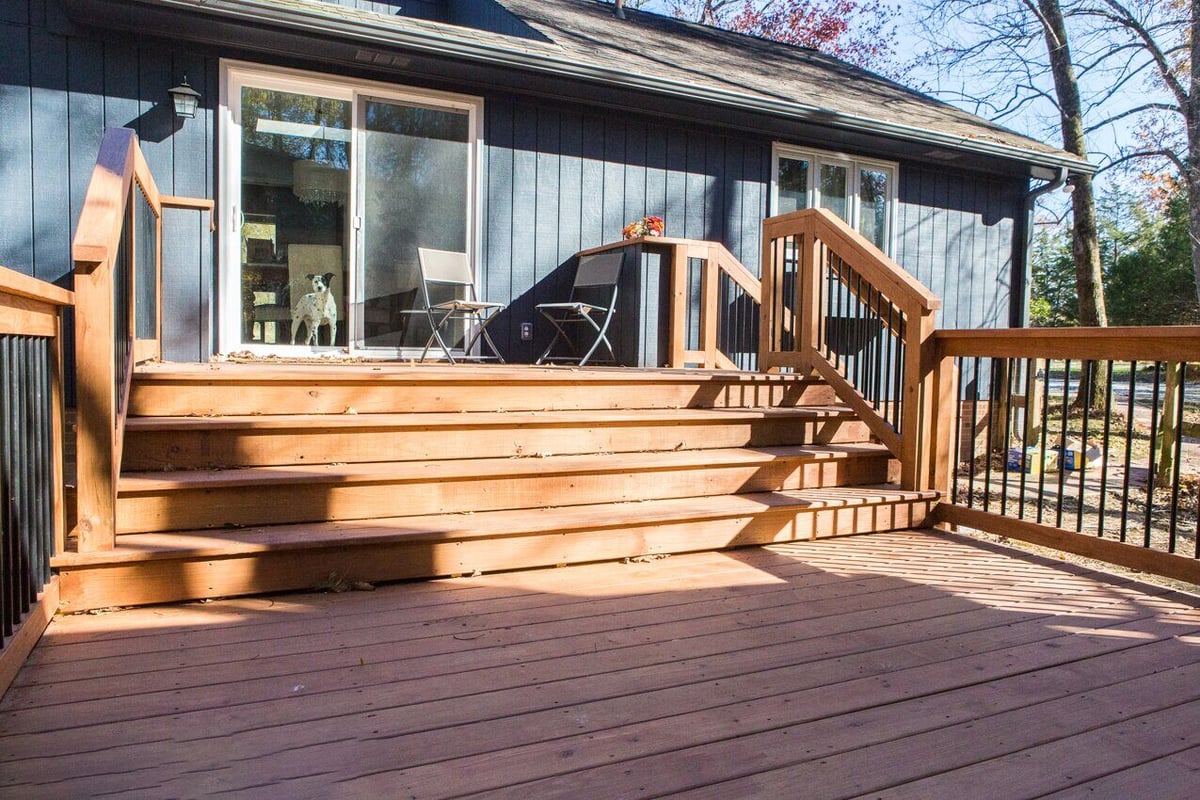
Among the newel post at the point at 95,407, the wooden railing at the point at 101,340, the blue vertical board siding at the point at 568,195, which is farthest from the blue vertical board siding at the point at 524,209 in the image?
the newel post at the point at 95,407

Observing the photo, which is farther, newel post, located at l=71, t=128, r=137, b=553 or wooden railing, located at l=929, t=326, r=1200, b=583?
wooden railing, located at l=929, t=326, r=1200, b=583

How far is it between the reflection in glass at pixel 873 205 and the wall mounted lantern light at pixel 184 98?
516 cm

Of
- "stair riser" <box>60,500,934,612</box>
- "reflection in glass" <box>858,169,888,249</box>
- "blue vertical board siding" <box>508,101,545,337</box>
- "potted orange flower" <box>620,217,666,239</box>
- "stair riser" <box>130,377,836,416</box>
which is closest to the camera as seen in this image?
"stair riser" <box>60,500,934,612</box>

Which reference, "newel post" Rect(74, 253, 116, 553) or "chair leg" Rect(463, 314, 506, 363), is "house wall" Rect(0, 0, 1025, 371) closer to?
"chair leg" Rect(463, 314, 506, 363)

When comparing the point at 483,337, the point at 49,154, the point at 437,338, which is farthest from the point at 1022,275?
the point at 49,154

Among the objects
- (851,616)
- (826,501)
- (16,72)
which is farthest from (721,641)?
(16,72)

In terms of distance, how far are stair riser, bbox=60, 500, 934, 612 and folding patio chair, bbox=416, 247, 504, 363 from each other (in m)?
2.33

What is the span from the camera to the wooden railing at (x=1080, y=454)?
2938 mm

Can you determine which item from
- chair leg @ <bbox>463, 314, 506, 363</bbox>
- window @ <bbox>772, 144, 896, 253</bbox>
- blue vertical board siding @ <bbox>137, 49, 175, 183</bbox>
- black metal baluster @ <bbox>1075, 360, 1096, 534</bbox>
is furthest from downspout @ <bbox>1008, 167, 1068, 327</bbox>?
blue vertical board siding @ <bbox>137, 49, 175, 183</bbox>

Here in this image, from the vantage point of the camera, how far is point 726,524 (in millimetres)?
3289

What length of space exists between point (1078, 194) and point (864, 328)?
6.98 meters

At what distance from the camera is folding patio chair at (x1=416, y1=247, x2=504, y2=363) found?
516cm

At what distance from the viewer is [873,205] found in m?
7.29

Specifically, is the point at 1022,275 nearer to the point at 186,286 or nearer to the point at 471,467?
the point at 471,467
